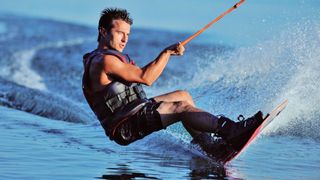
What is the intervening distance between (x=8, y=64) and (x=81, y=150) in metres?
14.2

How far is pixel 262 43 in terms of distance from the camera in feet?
56.7

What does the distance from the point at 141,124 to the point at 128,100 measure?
0.77 ft

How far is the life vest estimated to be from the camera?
8.48 m

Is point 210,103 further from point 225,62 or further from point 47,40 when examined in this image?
point 47,40

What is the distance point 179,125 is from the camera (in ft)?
36.2

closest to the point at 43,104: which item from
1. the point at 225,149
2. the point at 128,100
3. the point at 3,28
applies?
the point at 128,100

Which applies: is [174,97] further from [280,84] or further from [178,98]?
[280,84]

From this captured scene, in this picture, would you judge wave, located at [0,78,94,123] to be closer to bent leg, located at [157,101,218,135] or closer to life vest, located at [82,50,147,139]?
life vest, located at [82,50,147,139]

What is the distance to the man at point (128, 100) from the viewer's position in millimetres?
8359

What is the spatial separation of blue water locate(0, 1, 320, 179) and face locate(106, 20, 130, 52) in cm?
100

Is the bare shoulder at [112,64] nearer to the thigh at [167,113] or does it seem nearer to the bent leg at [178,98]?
the thigh at [167,113]

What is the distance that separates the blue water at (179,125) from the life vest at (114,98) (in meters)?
0.40

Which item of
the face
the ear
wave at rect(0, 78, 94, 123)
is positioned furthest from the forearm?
wave at rect(0, 78, 94, 123)

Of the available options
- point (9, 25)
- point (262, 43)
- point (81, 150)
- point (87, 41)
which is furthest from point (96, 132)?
point (9, 25)
